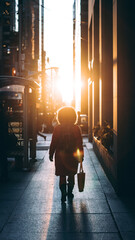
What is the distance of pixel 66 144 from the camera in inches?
208

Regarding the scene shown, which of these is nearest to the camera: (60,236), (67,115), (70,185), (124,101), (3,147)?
(60,236)

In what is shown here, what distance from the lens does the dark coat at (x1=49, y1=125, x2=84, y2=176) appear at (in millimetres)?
5285

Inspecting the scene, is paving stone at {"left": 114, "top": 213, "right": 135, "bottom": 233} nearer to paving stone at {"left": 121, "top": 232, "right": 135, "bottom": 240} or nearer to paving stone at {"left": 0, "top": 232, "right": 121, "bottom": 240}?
paving stone at {"left": 121, "top": 232, "right": 135, "bottom": 240}

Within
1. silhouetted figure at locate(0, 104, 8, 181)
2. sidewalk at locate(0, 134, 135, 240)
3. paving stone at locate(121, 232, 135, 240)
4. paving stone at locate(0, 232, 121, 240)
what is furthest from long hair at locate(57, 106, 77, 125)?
silhouetted figure at locate(0, 104, 8, 181)

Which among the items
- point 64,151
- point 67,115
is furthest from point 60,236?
point 67,115

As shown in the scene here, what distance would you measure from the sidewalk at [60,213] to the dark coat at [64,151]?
2.02ft

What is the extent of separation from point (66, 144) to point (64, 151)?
0.44ft

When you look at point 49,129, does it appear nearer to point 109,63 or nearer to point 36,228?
point 109,63

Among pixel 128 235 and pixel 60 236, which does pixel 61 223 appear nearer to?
pixel 60 236

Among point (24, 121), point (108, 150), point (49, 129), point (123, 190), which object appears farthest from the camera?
point (49, 129)

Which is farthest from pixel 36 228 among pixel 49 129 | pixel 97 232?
pixel 49 129

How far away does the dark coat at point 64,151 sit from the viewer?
5285mm

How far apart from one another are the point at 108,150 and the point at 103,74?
3.28m

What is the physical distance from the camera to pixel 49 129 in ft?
87.4
